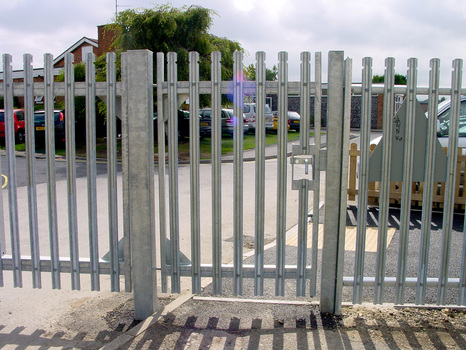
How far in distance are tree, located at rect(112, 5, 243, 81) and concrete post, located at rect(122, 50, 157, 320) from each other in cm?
1562

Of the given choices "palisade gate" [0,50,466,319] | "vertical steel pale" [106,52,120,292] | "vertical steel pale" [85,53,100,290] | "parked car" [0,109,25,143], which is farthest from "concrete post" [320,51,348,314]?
"parked car" [0,109,25,143]

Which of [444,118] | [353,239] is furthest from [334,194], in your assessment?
[444,118]

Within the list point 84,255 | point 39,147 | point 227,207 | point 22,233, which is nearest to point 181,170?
point 227,207

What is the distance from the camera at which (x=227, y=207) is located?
904 cm

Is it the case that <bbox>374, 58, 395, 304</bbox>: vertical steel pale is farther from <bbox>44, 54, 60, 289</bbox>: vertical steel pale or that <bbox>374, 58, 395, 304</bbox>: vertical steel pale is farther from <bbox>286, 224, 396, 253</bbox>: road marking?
<bbox>44, 54, 60, 289</bbox>: vertical steel pale

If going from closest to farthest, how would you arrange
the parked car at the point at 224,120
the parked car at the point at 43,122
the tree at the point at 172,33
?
1. the parked car at the point at 43,122
2. the tree at the point at 172,33
3. the parked car at the point at 224,120

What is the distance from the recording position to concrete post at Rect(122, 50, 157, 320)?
11.7ft

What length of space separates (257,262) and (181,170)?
10.9m

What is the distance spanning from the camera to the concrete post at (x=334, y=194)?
11.5ft

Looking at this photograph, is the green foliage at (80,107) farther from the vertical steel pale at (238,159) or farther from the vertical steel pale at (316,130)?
Answer: the vertical steel pale at (316,130)

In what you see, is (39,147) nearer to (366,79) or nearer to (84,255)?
(84,255)

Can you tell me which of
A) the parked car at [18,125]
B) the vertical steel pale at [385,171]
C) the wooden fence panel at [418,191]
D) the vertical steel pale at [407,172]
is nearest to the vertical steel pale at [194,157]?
the vertical steel pale at [385,171]

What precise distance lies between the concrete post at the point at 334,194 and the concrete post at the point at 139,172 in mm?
1351

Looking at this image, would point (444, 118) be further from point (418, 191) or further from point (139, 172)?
point (139, 172)
